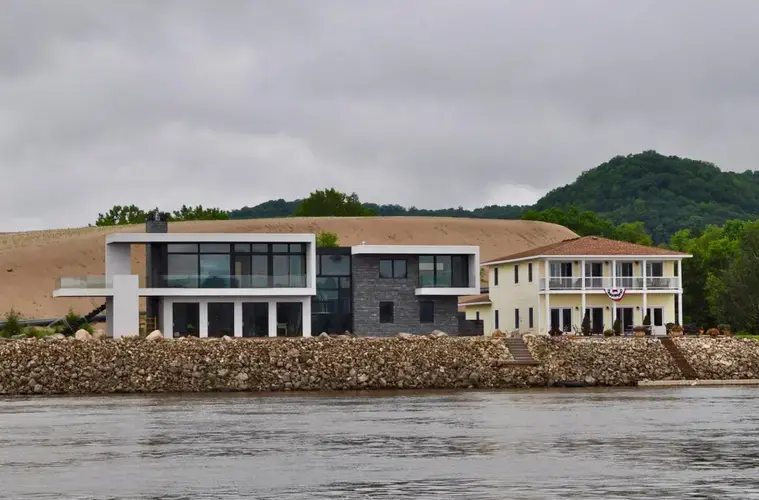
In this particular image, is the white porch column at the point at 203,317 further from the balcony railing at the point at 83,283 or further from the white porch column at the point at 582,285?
the white porch column at the point at 582,285

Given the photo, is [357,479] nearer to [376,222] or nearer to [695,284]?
[695,284]

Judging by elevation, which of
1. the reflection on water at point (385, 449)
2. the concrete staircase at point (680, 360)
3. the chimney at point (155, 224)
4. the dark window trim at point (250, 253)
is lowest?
the reflection on water at point (385, 449)

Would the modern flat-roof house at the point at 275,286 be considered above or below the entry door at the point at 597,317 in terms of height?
above

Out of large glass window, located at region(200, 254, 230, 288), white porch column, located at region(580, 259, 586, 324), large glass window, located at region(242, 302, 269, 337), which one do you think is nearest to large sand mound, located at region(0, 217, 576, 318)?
large glass window, located at region(200, 254, 230, 288)

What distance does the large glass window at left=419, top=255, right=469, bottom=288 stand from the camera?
283 ft

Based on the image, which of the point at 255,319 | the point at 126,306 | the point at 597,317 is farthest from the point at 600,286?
the point at 126,306

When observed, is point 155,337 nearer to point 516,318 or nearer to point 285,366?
point 285,366

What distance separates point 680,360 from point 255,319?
23348mm

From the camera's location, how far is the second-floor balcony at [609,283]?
291 feet

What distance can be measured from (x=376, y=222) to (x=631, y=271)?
9770 cm

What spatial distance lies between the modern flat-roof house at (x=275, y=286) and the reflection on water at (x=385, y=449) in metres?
19.8

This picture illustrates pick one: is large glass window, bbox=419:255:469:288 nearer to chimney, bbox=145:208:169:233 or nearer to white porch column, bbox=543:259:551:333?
white porch column, bbox=543:259:551:333

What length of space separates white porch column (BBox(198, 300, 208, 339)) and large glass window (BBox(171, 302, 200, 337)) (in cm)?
23

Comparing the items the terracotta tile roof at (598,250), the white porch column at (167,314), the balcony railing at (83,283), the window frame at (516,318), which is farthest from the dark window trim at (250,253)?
the window frame at (516,318)
